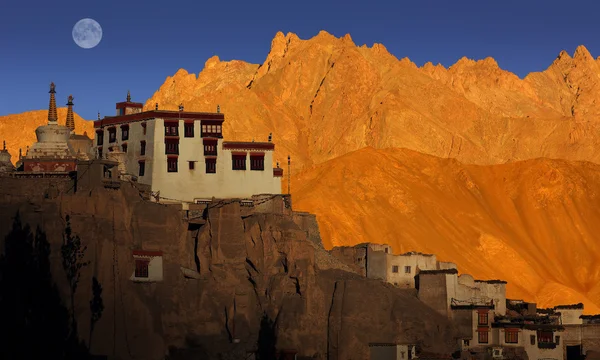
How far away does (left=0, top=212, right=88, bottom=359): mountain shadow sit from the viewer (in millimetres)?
99250

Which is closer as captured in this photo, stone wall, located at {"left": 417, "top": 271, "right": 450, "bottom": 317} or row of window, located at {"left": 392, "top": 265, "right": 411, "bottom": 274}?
stone wall, located at {"left": 417, "top": 271, "right": 450, "bottom": 317}

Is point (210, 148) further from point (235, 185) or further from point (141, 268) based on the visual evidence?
point (141, 268)

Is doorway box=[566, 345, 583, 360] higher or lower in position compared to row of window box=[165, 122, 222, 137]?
lower

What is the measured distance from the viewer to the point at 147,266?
349ft

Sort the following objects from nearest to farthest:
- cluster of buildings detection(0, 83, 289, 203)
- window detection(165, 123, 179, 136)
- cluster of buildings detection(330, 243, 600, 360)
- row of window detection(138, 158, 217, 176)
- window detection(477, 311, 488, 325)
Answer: cluster of buildings detection(0, 83, 289, 203)
row of window detection(138, 158, 217, 176)
window detection(165, 123, 179, 136)
cluster of buildings detection(330, 243, 600, 360)
window detection(477, 311, 488, 325)

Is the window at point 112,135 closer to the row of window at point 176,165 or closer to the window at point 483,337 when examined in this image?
the row of window at point 176,165

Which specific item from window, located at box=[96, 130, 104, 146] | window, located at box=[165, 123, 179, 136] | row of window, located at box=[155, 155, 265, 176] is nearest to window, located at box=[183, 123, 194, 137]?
window, located at box=[165, 123, 179, 136]

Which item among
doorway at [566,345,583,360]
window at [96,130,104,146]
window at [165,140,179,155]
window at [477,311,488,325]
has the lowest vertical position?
doorway at [566,345,583,360]

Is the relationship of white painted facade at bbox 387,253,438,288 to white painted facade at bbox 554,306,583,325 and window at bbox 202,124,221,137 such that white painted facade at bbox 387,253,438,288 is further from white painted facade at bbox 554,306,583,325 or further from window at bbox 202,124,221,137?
window at bbox 202,124,221,137

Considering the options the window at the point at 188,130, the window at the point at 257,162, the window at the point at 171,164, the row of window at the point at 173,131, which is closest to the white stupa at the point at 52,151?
the row of window at the point at 173,131

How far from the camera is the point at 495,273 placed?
186 metres

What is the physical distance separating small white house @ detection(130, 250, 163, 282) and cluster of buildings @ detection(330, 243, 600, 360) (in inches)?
925

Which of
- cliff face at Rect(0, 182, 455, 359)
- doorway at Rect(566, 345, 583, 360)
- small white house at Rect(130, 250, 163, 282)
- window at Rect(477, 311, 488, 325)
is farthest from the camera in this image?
doorway at Rect(566, 345, 583, 360)

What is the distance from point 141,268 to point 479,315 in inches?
1335
